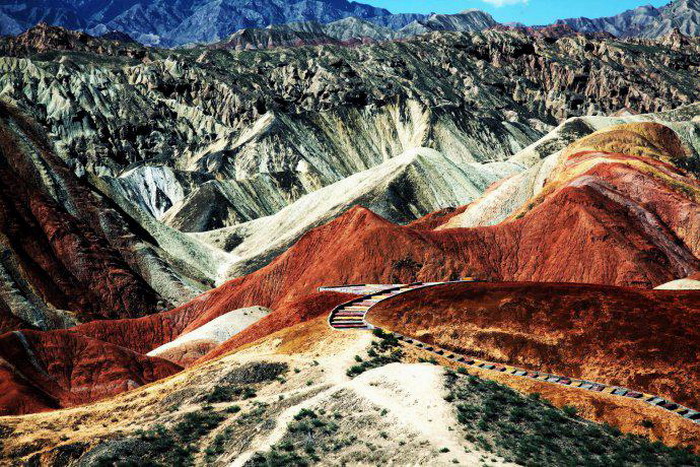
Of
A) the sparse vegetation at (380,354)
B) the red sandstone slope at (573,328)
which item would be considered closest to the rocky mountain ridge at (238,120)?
the red sandstone slope at (573,328)

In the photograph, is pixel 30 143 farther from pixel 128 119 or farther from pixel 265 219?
pixel 128 119

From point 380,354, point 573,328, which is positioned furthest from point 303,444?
point 573,328

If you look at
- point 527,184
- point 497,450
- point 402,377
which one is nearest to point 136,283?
point 527,184

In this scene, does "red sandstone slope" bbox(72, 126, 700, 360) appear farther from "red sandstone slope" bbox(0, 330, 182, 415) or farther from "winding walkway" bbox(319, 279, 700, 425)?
"winding walkway" bbox(319, 279, 700, 425)

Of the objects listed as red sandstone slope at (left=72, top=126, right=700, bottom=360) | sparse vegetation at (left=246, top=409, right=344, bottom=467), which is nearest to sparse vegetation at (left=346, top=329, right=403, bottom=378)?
sparse vegetation at (left=246, top=409, right=344, bottom=467)

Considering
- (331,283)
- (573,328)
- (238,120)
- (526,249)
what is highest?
(238,120)

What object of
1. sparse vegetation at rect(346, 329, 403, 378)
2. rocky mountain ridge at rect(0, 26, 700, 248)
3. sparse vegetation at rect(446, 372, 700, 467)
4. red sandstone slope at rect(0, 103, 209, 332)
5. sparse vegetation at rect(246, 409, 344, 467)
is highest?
rocky mountain ridge at rect(0, 26, 700, 248)

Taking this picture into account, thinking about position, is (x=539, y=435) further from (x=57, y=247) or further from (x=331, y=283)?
(x=57, y=247)
